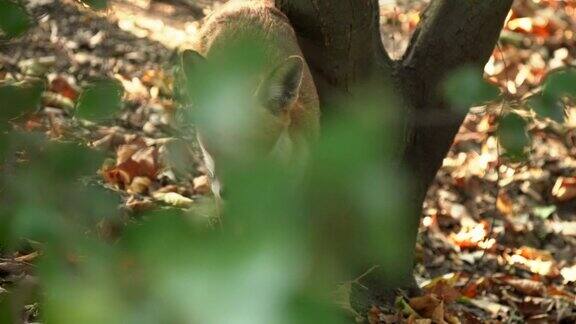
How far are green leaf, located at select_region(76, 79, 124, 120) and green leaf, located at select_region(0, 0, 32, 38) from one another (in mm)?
137

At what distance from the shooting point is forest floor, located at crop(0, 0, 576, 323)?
3883 mm

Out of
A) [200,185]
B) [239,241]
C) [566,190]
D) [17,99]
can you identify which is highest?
[239,241]

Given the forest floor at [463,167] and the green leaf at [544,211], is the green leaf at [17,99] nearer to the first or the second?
the forest floor at [463,167]

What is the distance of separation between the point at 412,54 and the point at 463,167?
204 centimetres

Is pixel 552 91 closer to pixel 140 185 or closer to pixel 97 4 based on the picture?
pixel 97 4

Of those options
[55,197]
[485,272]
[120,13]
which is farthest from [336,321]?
[120,13]

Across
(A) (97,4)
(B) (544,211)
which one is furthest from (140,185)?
(A) (97,4)

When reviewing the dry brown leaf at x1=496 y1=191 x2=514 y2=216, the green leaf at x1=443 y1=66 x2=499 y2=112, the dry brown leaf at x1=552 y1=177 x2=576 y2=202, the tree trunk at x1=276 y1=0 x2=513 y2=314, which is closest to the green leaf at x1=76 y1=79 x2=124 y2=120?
the green leaf at x1=443 y1=66 x2=499 y2=112

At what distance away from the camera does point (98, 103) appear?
3.84 ft

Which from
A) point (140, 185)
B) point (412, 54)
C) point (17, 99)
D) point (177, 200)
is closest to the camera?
point (17, 99)

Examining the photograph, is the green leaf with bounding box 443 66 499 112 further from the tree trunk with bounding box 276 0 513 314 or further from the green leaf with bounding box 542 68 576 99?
the tree trunk with bounding box 276 0 513 314

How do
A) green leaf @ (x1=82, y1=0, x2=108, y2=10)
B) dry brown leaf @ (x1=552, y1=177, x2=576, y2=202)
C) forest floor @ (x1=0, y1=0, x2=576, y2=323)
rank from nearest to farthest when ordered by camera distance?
green leaf @ (x1=82, y1=0, x2=108, y2=10) < forest floor @ (x1=0, y1=0, x2=576, y2=323) < dry brown leaf @ (x1=552, y1=177, x2=576, y2=202)

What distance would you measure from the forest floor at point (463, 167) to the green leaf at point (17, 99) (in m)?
1.96

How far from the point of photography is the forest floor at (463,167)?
3.88 metres
